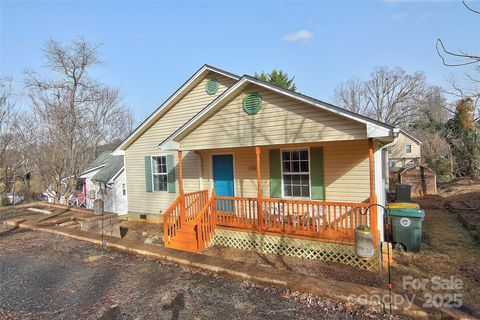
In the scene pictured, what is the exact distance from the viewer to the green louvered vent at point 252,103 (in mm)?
7171

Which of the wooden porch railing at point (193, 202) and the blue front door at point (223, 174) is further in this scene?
the blue front door at point (223, 174)

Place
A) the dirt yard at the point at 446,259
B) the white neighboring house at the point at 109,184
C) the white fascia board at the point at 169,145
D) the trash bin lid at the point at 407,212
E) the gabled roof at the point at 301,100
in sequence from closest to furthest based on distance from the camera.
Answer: the dirt yard at the point at 446,259
the gabled roof at the point at 301,100
the trash bin lid at the point at 407,212
the white fascia board at the point at 169,145
the white neighboring house at the point at 109,184

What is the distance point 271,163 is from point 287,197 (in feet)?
3.79

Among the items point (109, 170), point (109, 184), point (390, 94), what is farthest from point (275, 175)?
point (390, 94)

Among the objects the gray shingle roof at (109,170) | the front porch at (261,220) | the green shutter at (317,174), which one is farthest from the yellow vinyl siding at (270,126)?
the gray shingle roof at (109,170)

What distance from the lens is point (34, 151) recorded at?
16.3 m

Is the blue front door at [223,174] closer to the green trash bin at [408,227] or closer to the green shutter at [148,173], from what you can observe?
the green shutter at [148,173]

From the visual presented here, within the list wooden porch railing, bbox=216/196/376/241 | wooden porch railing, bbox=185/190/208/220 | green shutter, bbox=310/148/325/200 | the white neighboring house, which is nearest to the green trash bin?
wooden porch railing, bbox=216/196/376/241

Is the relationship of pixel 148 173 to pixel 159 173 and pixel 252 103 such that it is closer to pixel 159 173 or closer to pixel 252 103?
pixel 159 173

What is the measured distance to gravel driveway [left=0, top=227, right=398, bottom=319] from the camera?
10.8ft

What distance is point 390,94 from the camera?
41562mm

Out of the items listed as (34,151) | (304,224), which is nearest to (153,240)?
(304,224)

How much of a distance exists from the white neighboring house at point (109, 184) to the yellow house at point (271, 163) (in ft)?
31.4

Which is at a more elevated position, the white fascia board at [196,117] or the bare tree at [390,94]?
the bare tree at [390,94]
